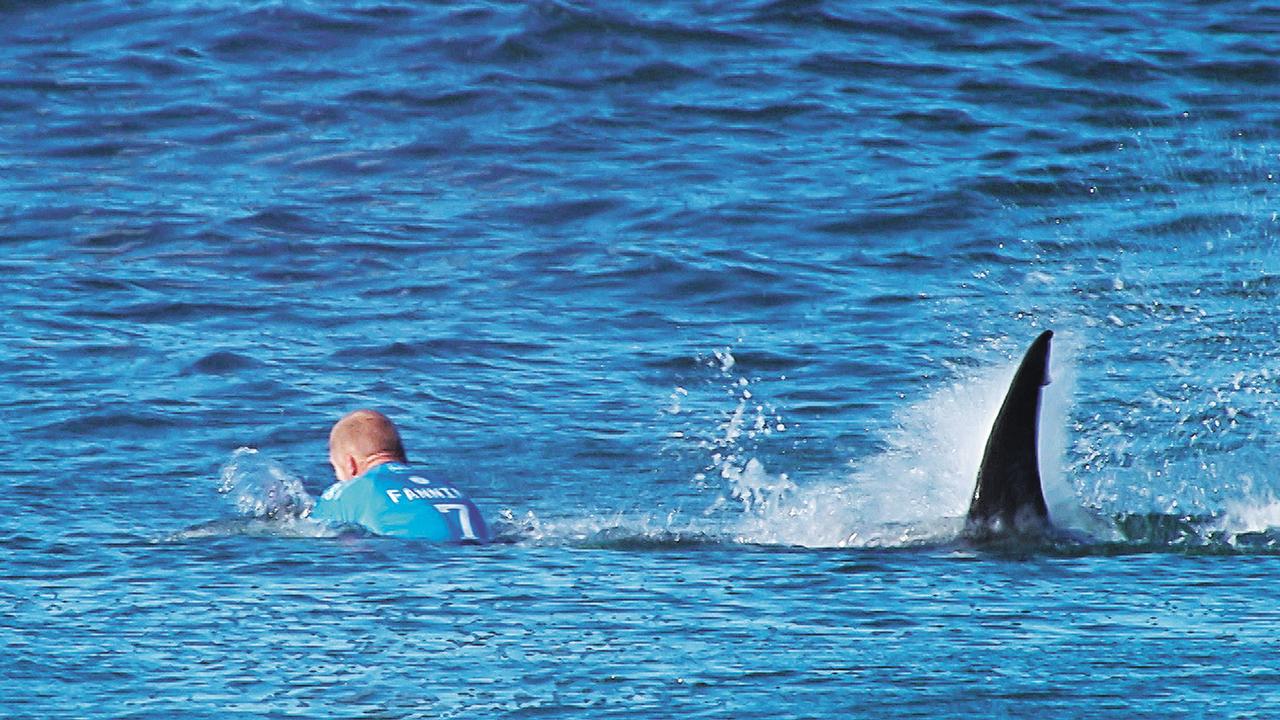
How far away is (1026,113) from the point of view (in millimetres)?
21594

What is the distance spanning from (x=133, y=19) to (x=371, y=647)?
59.3 ft

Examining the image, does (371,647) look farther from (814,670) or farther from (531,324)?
(531,324)

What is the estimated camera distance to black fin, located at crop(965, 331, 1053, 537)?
384 inches

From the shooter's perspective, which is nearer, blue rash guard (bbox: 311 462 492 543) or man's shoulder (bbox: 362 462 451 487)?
blue rash guard (bbox: 311 462 492 543)

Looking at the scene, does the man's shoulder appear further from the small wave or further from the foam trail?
the foam trail

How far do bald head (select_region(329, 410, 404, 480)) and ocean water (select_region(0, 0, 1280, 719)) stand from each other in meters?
0.48

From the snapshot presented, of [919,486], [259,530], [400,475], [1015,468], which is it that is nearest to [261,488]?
[259,530]

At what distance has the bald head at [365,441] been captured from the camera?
10.2 meters

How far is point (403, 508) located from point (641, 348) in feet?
17.6

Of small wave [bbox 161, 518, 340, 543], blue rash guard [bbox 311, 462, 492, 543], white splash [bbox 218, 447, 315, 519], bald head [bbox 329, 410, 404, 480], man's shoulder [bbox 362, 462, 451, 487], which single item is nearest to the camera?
blue rash guard [bbox 311, 462, 492, 543]

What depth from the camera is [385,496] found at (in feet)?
32.2

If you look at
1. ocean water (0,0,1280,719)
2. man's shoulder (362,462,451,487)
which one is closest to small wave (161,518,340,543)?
ocean water (0,0,1280,719)

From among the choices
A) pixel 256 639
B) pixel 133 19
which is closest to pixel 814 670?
pixel 256 639

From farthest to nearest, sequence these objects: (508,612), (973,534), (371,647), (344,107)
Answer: (344,107) → (973,534) → (508,612) → (371,647)
